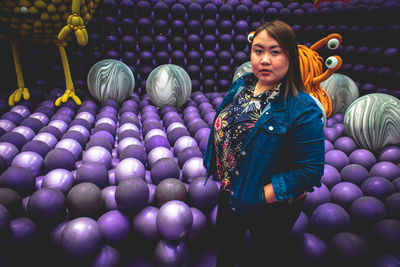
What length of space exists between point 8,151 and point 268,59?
73.9 inches

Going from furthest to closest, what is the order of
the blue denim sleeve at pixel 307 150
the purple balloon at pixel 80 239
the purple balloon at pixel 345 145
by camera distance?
1. the purple balloon at pixel 345 145
2. the purple balloon at pixel 80 239
3. the blue denim sleeve at pixel 307 150

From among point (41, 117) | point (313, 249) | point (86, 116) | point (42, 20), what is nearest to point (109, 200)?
point (313, 249)

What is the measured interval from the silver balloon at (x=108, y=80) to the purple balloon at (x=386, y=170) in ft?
8.31

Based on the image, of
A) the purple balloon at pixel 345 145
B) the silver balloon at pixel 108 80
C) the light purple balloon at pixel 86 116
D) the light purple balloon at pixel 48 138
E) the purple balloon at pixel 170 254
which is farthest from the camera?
the silver balloon at pixel 108 80

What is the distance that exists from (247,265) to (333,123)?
1.91 m

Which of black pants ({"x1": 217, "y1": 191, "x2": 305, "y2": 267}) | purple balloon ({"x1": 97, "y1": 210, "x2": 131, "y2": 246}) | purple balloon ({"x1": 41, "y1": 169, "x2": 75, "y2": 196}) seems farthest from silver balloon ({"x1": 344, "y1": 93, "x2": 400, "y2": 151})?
purple balloon ({"x1": 41, "y1": 169, "x2": 75, "y2": 196})

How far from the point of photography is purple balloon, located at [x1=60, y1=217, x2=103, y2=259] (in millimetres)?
1294

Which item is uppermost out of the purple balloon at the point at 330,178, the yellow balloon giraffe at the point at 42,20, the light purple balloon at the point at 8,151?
the yellow balloon giraffe at the point at 42,20

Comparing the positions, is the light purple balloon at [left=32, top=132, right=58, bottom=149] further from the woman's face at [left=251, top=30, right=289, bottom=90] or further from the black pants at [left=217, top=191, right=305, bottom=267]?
Answer: the woman's face at [left=251, top=30, right=289, bottom=90]

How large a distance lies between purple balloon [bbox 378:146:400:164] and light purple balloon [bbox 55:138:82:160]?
2.40 meters

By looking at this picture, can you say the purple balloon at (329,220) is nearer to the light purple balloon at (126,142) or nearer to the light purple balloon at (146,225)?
the light purple balloon at (146,225)

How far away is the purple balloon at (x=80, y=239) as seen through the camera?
129 cm

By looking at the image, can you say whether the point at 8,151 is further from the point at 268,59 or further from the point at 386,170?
the point at 386,170

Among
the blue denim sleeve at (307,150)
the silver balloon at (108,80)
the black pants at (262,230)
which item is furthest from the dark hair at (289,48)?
the silver balloon at (108,80)
